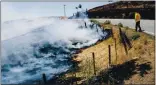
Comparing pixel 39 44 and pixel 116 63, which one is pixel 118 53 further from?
pixel 39 44

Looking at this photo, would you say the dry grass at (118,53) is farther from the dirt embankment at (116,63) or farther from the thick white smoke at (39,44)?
the thick white smoke at (39,44)

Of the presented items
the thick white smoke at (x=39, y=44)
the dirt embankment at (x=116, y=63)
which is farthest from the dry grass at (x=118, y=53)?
the thick white smoke at (x=39, y=44)

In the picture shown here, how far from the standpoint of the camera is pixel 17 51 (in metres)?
6.69

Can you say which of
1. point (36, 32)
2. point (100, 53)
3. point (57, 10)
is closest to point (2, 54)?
point (36, 32)

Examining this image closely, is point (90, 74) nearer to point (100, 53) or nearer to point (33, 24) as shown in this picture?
point (100, 53)

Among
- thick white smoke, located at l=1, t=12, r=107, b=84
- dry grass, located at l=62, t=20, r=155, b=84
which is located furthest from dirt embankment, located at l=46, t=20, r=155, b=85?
thick white smoke, located at l=1, t=12, r=107, b=84

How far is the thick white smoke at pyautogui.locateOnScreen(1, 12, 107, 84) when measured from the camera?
21.8 ft

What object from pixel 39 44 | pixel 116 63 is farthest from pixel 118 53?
pixel 39 44

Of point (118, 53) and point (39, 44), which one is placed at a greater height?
point (39, 44)

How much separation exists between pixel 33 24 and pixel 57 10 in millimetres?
583

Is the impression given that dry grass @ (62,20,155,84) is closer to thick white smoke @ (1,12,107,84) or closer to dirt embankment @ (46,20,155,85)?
dirt embankment @ (46,20,155,85)

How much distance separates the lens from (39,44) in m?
6.77

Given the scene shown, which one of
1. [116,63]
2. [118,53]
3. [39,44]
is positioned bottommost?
[116,63]

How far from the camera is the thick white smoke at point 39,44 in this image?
665 centimetres
